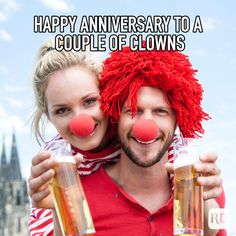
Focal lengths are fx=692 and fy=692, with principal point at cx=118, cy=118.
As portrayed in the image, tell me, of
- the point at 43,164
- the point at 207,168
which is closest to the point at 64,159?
the point at 43,164

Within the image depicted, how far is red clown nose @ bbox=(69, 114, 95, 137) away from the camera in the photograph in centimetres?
297

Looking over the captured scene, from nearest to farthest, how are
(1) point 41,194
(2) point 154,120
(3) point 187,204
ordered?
(3) point 187,204, (1) point 41,194, (2) point 154,120

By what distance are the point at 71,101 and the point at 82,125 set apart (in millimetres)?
182

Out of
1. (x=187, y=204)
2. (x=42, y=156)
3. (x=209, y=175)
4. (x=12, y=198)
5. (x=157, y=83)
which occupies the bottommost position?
(x=187, y=204)

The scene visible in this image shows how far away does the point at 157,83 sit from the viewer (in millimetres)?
3008

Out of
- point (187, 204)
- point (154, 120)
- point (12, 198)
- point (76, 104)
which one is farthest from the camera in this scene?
point (12, 198)

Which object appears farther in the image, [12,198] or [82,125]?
[12,198]

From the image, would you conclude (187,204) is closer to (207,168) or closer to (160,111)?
(207,168)

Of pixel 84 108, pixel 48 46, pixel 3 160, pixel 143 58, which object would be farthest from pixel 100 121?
pixel 3 160

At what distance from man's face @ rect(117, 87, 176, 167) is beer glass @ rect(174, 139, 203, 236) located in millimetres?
274

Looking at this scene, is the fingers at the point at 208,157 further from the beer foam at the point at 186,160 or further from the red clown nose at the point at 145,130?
the red clown nose at the point at 145,130

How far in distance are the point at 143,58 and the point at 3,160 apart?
49.8 m

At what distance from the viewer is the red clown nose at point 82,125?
9.74 feet

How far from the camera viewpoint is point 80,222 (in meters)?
2.66
